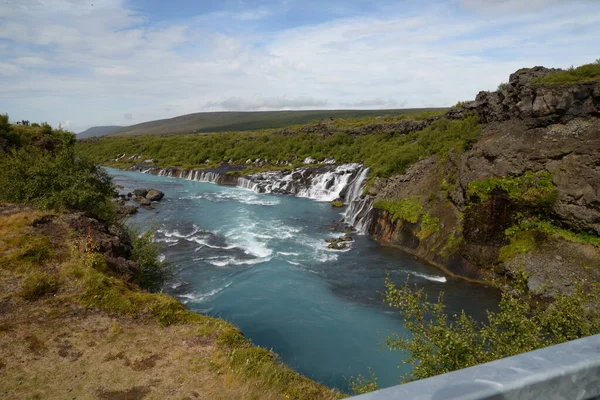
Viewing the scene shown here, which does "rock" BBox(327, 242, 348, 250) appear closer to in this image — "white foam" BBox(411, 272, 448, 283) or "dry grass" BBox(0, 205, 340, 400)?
"white foam" BBox(411, 272, 448, 283)

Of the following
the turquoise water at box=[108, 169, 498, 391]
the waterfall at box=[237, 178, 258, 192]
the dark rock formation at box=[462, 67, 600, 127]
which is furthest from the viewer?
the waterfall at box=[237, 178, 258, 192]

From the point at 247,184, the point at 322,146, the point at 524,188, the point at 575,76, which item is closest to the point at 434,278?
the point at 524,188

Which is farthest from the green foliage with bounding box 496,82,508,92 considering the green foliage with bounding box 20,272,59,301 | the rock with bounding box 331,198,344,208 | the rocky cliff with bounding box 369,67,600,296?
the green foliage with bounding box 20,272,59,301

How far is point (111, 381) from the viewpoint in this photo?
982 centimetres

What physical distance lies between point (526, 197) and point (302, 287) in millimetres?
13924

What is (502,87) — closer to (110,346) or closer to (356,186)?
(356,186)

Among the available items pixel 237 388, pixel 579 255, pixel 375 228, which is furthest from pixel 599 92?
pixel 237 388

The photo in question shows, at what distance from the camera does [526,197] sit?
22922 millimetres

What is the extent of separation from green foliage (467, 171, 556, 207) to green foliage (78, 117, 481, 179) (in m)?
5.96

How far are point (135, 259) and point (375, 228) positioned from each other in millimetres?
19672

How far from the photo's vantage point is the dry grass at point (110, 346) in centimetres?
963

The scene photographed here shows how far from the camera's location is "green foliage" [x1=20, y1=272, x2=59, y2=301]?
43.0 ft

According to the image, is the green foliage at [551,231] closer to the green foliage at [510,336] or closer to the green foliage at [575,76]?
the green foliage at [575,76]

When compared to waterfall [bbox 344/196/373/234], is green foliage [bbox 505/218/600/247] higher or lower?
higher
